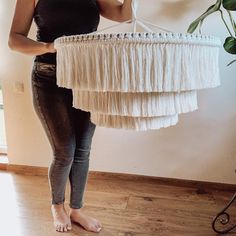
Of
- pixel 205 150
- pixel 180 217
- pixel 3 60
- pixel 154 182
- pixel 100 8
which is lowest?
pixel 154 182

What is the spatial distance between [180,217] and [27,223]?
2.50ft

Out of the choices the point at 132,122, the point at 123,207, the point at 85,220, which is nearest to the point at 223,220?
the point at 123,207

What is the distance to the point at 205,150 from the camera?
168 centimetres

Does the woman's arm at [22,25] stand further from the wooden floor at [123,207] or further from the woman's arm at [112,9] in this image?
the wooden floor at [123,207]

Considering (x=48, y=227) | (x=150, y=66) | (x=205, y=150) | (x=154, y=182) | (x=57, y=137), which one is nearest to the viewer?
(x=150, y=66)

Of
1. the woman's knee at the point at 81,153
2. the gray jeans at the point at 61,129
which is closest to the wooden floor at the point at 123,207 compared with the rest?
the gray jeans at the point at 61,129

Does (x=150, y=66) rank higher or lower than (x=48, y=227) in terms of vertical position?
higher

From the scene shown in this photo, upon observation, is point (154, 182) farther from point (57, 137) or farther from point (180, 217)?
point (57, 137)

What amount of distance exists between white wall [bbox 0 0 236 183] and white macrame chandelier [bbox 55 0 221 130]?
96 centimetres

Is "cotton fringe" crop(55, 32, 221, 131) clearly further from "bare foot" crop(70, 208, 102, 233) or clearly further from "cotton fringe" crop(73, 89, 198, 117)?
"bare foot" crop(70, 208, 102, 233)

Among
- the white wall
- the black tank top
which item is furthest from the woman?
the white wall

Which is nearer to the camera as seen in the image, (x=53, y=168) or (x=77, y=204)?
(x=53, y=168)

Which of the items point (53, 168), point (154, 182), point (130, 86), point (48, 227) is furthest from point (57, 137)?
point (154, 182)

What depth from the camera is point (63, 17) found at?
1.06 metres
